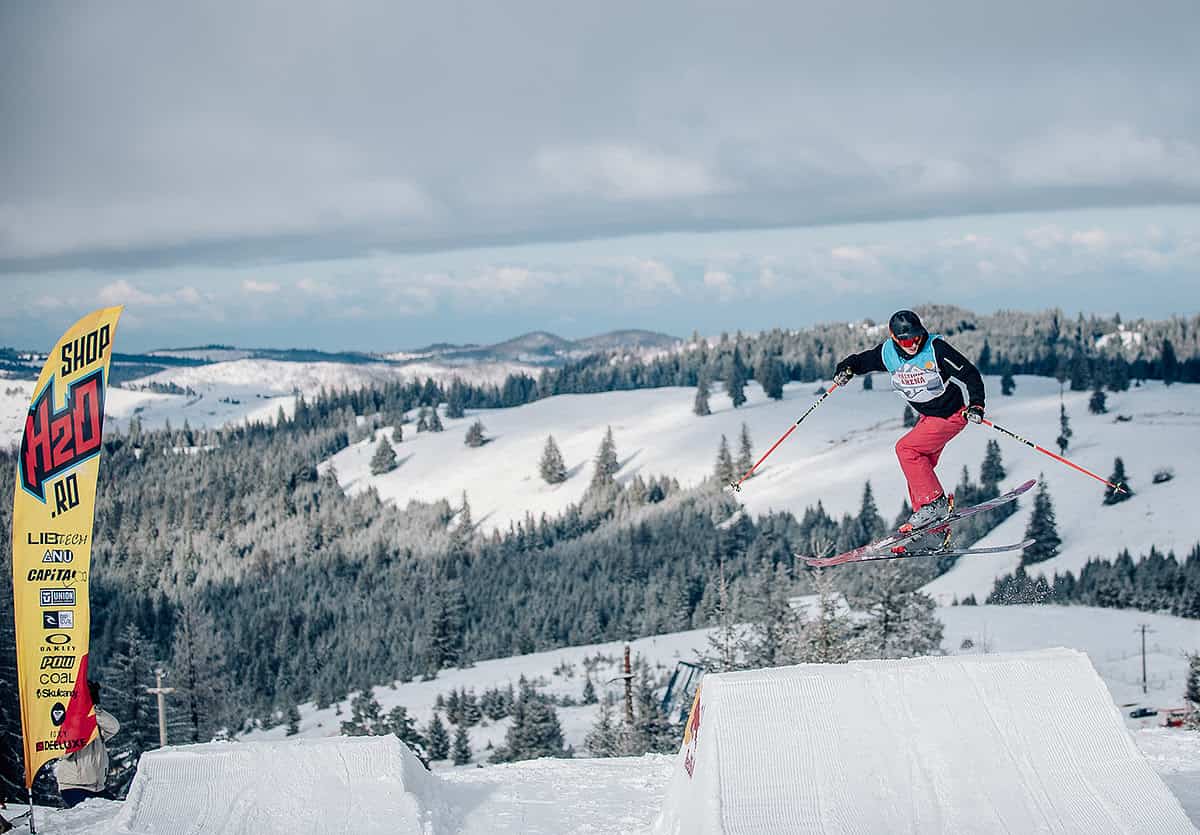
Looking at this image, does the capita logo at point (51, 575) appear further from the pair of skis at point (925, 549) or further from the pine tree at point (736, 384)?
the pine tree at point (736, 384)

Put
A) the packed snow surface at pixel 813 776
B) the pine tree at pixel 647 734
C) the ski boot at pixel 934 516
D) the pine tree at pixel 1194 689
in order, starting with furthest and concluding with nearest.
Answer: the pine tree at pixel 647 734 → the pine tree at pixel 1194 689 → the ski boot at pixel 934 516 → the packed snow surface at pixel 813 776

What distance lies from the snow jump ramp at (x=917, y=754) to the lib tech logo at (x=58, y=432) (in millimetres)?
9584

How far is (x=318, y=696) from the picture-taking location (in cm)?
7512

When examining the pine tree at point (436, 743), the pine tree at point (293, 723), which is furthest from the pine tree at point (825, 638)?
the pine tree at point (293, 723)

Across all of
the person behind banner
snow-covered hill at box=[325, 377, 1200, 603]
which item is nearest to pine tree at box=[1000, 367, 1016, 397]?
snow-covered hill at box=[325, 377, 1200, 603]

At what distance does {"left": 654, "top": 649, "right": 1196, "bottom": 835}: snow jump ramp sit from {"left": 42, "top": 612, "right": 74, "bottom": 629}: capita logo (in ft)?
29.4

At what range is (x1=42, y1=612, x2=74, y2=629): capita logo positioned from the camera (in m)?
16.3

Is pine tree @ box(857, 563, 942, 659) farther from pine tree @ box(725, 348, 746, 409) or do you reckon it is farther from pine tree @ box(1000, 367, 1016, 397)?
pine tree @ box(725, 348, 746, 409)

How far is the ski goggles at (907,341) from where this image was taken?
14211mm

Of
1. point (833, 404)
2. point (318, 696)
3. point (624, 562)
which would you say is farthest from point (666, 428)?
point (318, 696)

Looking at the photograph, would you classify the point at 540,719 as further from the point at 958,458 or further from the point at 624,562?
the point at 958,458

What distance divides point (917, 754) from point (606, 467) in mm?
122774

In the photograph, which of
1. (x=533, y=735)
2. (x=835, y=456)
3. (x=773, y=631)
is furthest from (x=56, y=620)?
(x=835, y=456)

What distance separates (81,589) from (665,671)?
46987 millimetres
